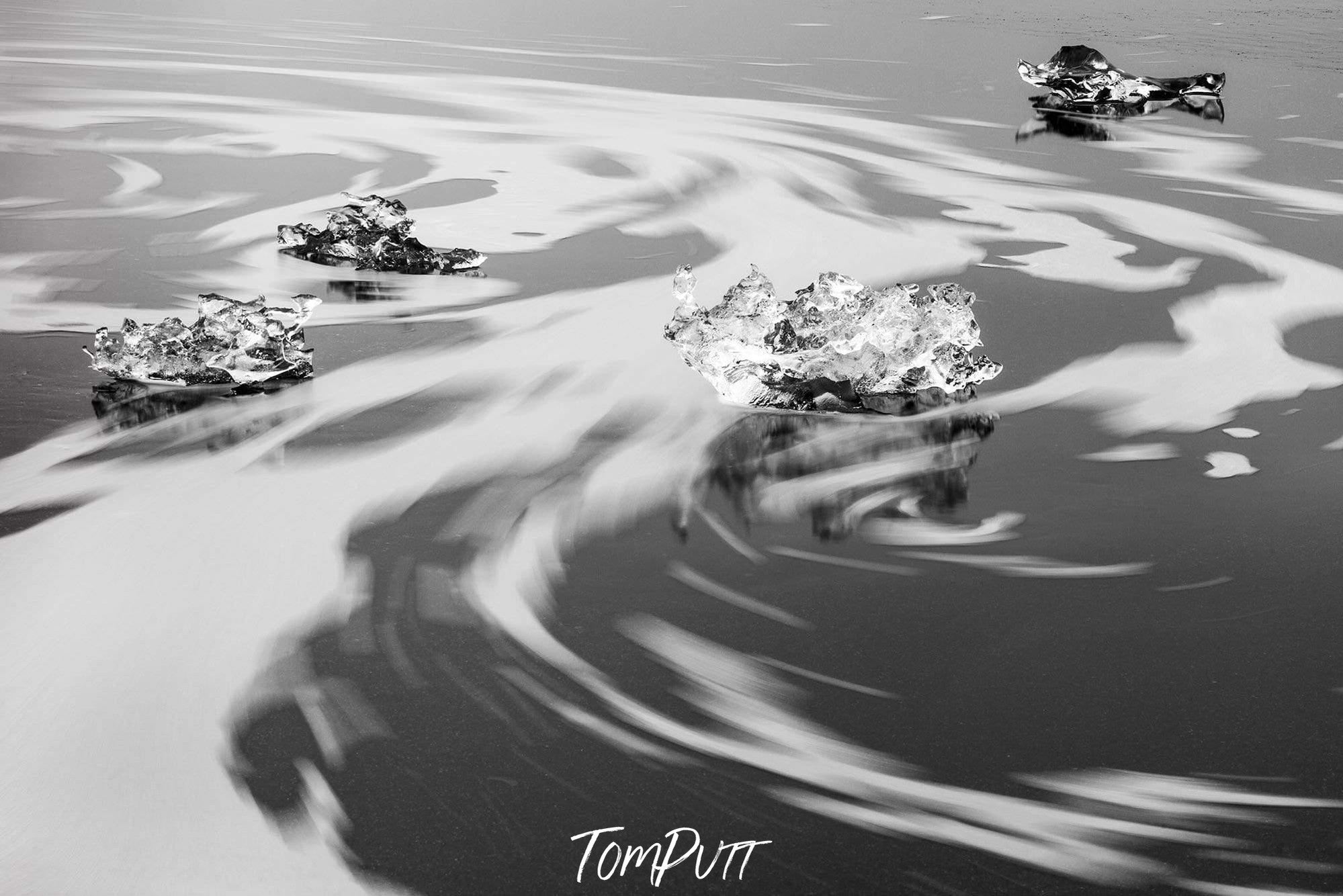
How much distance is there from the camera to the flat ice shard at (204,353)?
193 cm

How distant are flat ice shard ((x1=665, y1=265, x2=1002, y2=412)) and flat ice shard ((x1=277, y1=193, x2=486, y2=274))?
2.62ft

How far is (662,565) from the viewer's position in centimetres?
139

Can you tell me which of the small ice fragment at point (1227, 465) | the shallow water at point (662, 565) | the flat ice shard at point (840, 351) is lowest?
the shallow water at point (662, 565)

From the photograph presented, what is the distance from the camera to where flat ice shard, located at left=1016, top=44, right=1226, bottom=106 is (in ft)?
15.1

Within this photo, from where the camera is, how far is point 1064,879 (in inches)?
37.7

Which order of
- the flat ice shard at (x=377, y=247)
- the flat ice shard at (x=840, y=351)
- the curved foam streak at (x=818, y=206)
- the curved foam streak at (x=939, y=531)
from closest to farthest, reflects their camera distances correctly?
the curved foam streak at (x=939, y=531)
the flat ice shard at (x=840, y=351)
the curved foam streak at (x=818, y=206)
the flat ice shard at (x=377, y=247)

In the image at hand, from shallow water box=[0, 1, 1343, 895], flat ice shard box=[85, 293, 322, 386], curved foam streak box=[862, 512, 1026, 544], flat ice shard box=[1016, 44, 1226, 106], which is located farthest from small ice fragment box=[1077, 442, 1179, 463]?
flat ice shard box=[1016, 44, 1226, 106]

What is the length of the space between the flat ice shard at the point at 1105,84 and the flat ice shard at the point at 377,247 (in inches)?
105

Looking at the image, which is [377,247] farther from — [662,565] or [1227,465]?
[1227,465]

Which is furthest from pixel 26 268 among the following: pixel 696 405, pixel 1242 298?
pixel 1242 298

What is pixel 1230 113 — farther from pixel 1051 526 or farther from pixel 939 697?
pixel 939 697

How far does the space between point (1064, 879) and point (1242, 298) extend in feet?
5.43
